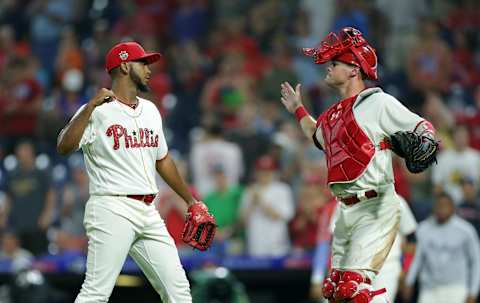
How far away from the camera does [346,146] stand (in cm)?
699

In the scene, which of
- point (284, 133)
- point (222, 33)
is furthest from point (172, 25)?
point (284, 133)

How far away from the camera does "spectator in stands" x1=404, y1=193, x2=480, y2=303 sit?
10.7m

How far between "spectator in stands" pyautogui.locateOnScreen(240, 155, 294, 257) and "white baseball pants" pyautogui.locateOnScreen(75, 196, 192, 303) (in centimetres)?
470

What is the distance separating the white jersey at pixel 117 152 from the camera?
7129mm

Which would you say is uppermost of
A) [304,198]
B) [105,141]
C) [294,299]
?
[105,141]

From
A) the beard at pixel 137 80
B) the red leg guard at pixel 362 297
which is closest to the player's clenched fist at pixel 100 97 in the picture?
the beard at pixel 137 80

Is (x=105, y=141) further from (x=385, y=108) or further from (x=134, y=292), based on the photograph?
(x=134, y=292)

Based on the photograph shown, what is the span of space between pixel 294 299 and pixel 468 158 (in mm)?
2368

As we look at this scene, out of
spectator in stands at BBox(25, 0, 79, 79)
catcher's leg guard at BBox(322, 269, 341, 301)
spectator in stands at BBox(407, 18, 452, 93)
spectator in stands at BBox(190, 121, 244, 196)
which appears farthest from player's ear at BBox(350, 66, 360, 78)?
spectator in stands at BBox(25, 0, 79, 79)

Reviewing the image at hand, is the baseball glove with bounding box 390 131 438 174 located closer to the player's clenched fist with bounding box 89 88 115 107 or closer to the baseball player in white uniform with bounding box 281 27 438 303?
the baseball player in white uniform with bounding box 281 27 438 303

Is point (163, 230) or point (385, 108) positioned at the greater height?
point (385, 108)

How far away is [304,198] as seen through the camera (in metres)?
11.8

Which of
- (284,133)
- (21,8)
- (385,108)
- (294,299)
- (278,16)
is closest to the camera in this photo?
(385,108)

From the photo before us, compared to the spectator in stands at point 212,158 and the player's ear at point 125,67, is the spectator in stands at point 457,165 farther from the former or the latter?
the player's ear at point 125,67
